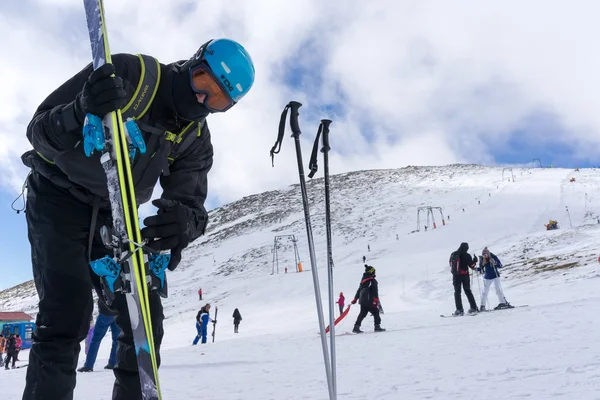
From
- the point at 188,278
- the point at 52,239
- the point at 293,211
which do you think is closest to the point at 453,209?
the point at 293,211

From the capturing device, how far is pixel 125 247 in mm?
1950

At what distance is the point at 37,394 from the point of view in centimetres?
219

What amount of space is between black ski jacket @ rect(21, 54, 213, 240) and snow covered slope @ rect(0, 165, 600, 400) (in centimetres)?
171

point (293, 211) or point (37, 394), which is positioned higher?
point (293, 211)

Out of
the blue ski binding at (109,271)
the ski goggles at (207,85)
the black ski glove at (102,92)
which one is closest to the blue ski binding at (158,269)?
the blue ski binding at (109,271)

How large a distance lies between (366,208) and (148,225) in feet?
187

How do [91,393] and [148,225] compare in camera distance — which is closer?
[148,225]

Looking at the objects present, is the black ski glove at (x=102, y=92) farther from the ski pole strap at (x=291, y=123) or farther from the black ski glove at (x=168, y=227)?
the ski pole strap at (x=291, y=123)

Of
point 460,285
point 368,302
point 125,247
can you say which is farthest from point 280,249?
point 125,247

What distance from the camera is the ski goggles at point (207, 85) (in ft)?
8.32

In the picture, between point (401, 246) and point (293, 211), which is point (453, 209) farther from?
point (293, 211)

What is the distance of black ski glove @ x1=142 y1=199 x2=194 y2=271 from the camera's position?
2.12m

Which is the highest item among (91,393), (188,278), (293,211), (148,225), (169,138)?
(293,211)

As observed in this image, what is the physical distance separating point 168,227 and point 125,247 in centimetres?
26
